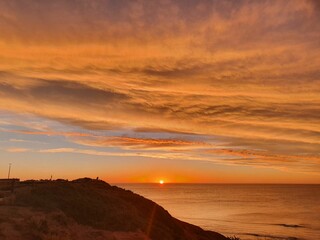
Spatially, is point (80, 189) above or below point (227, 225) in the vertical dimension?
above

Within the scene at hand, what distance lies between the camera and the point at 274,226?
79875mm

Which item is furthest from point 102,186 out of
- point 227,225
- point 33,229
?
point 227,225

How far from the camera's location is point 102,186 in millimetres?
40344

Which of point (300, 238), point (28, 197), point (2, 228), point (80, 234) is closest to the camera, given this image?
point (2, 228)

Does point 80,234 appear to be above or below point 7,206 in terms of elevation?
below

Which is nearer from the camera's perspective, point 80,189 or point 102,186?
point 80,189

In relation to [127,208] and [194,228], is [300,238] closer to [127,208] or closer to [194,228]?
[194,228]

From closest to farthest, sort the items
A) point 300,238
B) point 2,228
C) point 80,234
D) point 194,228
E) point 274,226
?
1. point 2,228
2. point 80,234
3. point 194,228
4. point 300,238
5. point 274,226

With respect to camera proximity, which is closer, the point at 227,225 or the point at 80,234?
the point at 80,234

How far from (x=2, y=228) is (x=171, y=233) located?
18.3 meters

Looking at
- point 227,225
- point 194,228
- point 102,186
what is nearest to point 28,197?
point 102,186

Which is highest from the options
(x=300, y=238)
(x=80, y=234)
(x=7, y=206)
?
(x=7, y=206)

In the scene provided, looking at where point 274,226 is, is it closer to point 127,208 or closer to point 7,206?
point 127,208

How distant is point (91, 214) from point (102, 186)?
11.7 meters
